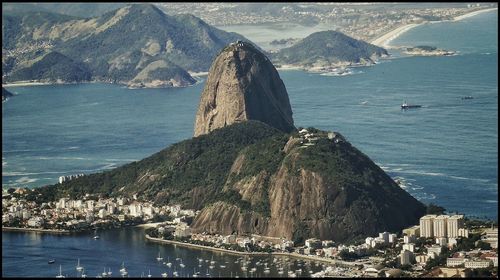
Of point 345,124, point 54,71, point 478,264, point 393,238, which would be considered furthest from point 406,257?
point 54,71

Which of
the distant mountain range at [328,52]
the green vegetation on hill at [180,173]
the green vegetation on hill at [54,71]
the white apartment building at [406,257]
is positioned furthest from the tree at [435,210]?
the green vegetation on hill at [54,71]

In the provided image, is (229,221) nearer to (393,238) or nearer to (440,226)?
(393,238)

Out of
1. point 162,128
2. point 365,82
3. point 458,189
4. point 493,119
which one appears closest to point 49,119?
point 162,128

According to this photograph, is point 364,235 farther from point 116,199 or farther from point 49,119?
point 49,119

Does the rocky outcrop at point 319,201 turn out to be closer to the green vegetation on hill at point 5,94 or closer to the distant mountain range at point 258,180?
the distant mountain range at point 258,180

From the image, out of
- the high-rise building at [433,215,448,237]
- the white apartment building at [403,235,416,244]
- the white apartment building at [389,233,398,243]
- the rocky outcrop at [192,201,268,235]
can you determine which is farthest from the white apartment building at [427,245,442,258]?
the rocky outcrop at [192,201,268,235]

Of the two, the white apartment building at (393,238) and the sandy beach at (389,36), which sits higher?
the sandy beach at (389,36)

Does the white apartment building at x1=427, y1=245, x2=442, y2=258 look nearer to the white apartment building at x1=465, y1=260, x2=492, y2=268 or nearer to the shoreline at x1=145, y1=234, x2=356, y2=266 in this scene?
the shoreline at x1=145, y1=234, x2=356, y2=266

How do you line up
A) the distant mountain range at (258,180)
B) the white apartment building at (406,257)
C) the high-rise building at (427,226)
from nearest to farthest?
the white apartment building at (406,257) → the high-rise building at (427,226) → the distant mountain range at (258,180)

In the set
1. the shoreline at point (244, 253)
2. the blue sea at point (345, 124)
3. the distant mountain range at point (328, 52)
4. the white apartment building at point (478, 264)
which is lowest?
the shoreline at point (244, 253)
